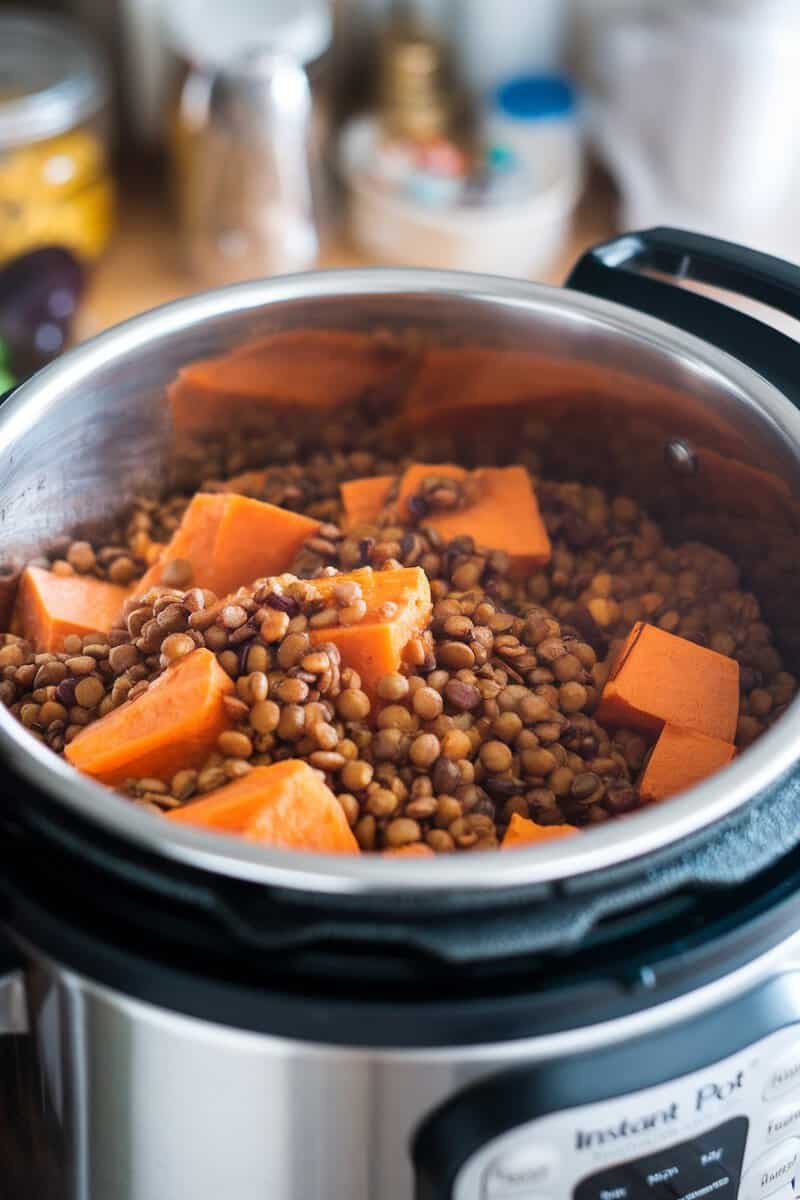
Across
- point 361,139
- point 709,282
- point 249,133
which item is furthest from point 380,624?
point 361,139

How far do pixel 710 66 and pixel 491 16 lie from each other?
326 mm

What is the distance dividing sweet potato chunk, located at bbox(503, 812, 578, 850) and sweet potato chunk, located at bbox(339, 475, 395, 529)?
316 mm

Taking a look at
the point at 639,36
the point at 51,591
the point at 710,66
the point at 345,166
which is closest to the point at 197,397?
the point at 51,591

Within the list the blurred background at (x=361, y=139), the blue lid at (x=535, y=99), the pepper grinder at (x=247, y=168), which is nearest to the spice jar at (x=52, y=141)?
the blurred background at (x=361, y=139)

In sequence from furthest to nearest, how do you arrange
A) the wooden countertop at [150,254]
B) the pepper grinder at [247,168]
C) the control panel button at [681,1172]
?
the wooden countertop at [150,254]
the pepper grinder at [247,168]
the control panel button at [681,1172]

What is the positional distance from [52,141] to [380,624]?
115cm

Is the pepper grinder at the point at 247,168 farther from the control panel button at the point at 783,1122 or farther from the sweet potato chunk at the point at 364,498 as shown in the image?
the control panel button at the point at 783,1122

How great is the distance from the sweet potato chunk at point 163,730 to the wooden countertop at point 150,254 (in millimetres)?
1062

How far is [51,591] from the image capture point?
0.91 meters

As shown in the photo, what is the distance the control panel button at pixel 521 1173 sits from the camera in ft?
2.14

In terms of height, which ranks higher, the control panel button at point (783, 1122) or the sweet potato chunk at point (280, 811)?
the sweet potato chunk at point (280, 811)

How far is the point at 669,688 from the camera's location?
2.76 ft

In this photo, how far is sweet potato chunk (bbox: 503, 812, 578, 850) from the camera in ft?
2.38

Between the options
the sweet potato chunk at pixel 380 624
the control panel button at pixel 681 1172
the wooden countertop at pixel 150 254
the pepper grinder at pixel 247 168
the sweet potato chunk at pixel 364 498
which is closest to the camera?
the control panel button at pixel 681 1172
